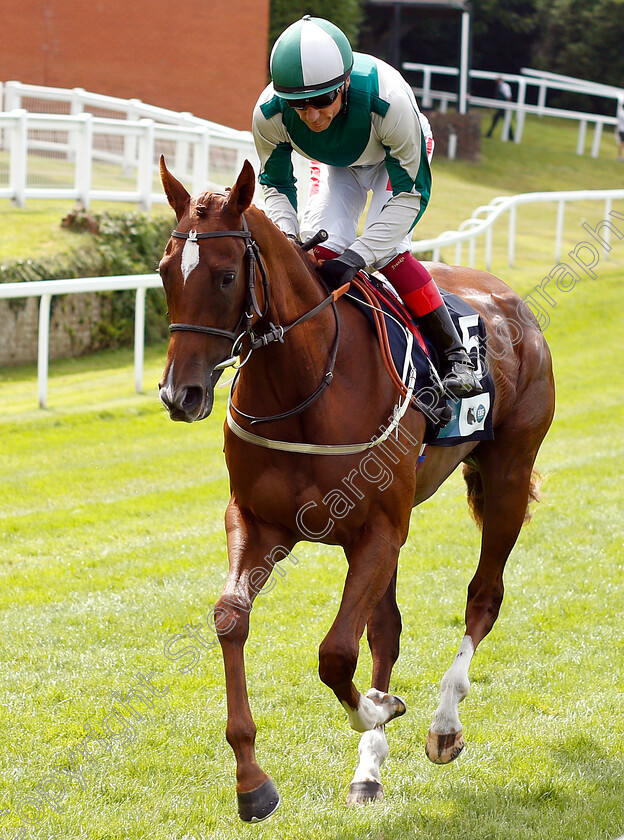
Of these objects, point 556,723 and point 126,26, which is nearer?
point 556,723

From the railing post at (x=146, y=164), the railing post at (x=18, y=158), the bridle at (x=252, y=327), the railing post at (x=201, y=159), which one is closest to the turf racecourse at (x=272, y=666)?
the bridle at (x=252, y=327)

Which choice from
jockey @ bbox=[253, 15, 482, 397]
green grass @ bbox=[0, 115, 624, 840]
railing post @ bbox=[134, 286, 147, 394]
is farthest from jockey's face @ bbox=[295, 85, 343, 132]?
railing post @ bbox=[134, 286, 147, 394]

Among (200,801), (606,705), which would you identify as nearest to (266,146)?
(200,801)

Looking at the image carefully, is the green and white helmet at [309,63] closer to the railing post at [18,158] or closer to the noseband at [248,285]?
the noseband at [248,285]

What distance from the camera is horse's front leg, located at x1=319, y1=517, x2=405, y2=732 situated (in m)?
3.22

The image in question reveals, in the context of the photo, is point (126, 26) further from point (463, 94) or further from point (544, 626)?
point (544, 626)

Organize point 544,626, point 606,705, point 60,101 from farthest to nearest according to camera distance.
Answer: point 60,101, point 544,626, point 606,705

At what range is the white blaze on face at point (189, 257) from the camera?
2865mm

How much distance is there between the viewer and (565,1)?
1374 inches

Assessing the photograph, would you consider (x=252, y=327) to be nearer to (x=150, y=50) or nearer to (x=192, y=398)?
(x=192, y=398)

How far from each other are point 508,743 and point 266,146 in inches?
96.3

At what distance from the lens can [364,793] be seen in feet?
11.8

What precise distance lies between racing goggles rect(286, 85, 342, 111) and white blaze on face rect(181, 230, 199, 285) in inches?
30.2

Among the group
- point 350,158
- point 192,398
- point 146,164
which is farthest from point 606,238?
point 192,398
